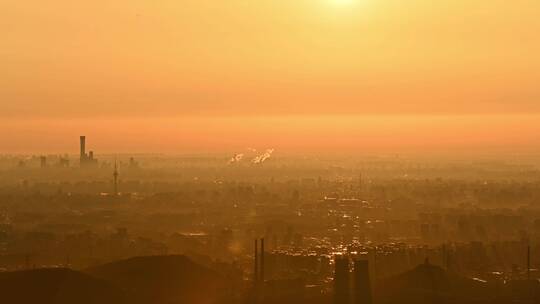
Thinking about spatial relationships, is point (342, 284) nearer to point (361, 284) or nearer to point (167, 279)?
point (361, 284)

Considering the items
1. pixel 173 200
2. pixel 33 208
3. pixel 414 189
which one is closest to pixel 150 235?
pixel 33 208

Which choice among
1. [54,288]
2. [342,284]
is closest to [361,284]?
[342,284]

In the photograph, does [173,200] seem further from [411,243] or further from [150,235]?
[411,243]

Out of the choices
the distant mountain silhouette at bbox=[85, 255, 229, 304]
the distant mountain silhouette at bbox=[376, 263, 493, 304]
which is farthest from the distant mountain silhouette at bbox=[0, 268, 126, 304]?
the distant mountain silhouette at bbox=[376, 263, 493, 304]

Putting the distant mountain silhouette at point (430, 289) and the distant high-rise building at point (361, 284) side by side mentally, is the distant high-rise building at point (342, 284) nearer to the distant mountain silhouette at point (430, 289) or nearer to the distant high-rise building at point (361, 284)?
the distant high-rise building at point (361, 284)

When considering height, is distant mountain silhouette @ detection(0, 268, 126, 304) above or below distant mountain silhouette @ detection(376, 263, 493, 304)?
above

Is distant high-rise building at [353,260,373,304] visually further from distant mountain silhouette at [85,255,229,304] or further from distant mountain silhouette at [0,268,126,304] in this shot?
distant mountain silhouette at [0,268,126,304]
